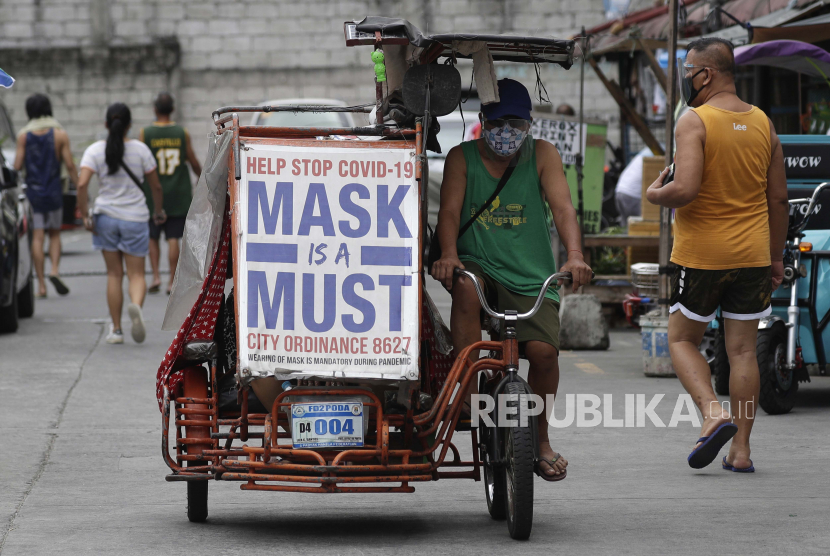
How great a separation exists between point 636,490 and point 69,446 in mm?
3043

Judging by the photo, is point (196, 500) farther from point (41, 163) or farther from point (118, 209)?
point (41, 163)

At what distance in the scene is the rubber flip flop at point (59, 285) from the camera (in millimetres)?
14188

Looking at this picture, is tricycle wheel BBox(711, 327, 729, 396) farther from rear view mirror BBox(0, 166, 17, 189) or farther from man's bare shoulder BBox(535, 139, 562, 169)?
rear view mirror BBox(0, 166, 17, 189)

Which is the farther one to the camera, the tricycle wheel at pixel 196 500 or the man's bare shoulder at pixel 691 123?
the man's bare shoulder at pixel 691 123

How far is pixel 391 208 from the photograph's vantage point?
4918 mm

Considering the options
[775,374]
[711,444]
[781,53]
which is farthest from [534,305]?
[781,53]

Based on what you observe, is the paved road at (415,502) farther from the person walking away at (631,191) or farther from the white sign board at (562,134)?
the person walking away at (631,191)

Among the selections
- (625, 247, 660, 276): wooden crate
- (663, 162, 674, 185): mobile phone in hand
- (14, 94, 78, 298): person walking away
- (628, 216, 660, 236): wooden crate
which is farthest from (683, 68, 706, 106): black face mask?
(14, 94, 78, 298): person walking away

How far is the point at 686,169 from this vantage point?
19.2ft

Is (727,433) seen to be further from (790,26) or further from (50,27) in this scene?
(50,27)

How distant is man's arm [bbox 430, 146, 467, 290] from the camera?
5.09 m

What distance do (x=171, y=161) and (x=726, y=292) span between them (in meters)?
8.63

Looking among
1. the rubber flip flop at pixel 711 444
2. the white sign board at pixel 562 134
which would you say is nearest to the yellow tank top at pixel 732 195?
the rubber flip flop at pixel 711 444

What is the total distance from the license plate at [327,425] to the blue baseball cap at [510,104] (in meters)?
1.34
